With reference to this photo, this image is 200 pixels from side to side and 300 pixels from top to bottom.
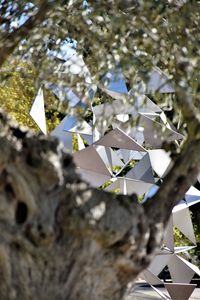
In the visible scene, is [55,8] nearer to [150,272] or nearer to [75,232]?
[75,232]

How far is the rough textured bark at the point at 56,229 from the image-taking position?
17.3 ft

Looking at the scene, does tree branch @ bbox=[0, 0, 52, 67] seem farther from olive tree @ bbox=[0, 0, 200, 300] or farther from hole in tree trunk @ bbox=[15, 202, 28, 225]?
hole in tree trunk @ bbox=[15, 202, 28, 225]

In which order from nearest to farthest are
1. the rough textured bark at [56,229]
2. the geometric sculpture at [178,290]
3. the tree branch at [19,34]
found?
the rough textured bark at [56,229] < the tree branch at [19,34] < the geometric sculpture at [178,290]

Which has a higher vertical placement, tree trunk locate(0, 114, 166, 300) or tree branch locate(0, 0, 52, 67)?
tree branch locate(0, 0, 52, 67)

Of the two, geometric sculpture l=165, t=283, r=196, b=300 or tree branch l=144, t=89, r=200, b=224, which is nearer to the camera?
tree branch l=144, t=89, r=200, b=224

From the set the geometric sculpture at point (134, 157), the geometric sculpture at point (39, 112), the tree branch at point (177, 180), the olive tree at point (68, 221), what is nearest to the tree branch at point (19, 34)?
the olive tree at point (68, 221)

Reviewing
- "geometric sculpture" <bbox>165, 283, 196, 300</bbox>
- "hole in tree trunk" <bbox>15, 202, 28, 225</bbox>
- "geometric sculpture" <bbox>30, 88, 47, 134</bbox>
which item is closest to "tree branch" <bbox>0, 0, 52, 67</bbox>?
"hole in tree trunk" <bbox>15, 202, 28, 225</bbox>

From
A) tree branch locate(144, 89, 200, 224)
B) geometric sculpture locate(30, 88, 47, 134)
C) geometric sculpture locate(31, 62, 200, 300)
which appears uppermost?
tree branch locate(144, 89, 200, 224)

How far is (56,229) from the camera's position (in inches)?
212

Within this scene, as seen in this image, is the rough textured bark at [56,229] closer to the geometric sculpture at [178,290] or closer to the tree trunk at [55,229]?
the tree trunk at [55,229]

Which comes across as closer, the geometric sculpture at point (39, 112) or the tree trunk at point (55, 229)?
the tree trunk at point (55, 229)

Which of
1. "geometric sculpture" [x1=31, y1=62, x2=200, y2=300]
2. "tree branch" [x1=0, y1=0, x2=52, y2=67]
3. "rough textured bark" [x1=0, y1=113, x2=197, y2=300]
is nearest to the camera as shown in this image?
"rough textured bark" [x1=0, y1=113, x2=197, y2=300]

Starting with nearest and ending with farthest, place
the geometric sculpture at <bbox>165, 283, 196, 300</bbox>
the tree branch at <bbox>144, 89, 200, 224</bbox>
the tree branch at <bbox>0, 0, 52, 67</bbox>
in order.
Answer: the tree branch at <bbox>144, 89, 200, 224</bbox> → the tree branch at <bbox>0, 0, 52, 67</bbox> → the geometric sculpture at <bbox>165, 283, 196, 300</bbox>

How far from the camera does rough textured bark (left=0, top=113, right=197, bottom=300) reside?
17.3ft
